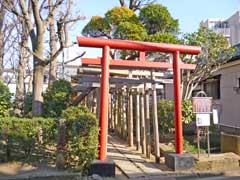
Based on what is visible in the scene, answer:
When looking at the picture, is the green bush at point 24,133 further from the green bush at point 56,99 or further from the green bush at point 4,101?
the green bush at point 56,99

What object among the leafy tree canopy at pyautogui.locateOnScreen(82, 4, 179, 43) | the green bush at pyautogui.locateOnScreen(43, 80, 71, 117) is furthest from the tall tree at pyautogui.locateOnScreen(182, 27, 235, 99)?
the green bush at pyautogui.locateOnScreen(43, 80, 71, 117)

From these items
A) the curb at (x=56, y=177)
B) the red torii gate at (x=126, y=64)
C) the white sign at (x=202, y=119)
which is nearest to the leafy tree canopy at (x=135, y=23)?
the red torii gate at (x=126, y=64)

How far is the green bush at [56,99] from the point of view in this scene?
12438 mm

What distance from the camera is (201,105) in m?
A: 10.2

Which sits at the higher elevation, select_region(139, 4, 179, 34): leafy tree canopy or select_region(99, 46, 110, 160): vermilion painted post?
select_region(139, 4, 179, 34): leafy tree canopy

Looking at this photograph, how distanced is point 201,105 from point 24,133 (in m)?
5.31

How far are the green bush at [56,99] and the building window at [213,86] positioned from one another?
8239 mm

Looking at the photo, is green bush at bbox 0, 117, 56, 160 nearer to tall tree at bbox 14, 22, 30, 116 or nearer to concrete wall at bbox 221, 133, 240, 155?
Result: tall tree at bbox 14, 22, 30, 116

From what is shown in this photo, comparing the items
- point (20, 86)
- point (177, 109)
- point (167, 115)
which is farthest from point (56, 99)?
point (20, 86)

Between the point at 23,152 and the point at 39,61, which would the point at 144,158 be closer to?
the point at 23,152

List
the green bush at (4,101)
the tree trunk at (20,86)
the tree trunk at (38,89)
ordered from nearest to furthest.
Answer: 1. the green bush at (4,101)
2. the tree trunk at (38,89)
3. the tree trunk at (20,86)

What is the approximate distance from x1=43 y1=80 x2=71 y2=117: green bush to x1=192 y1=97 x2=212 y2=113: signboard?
4945 millimetres

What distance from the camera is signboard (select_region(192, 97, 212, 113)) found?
10.1 m

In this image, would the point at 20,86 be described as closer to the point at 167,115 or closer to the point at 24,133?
the point at 167,115
